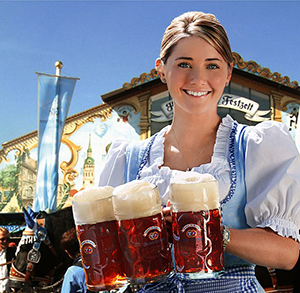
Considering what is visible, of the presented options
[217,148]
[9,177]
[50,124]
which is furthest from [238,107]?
[217,148]

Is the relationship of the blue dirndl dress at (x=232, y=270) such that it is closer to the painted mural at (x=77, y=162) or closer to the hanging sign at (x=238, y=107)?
the hanging sign at (x=238, y=107)

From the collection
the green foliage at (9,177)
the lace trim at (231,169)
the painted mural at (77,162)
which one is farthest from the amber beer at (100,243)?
the green foliage at (9,177)

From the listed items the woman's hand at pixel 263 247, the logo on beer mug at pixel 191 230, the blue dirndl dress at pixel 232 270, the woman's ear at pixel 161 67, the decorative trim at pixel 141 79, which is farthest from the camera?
the decorative trim at pixel 141 79

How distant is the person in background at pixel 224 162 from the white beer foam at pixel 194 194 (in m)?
0.11

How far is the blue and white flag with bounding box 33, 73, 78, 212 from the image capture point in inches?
262

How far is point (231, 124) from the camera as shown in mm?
1280

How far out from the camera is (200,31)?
114 cm

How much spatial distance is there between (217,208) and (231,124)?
456 millimetres

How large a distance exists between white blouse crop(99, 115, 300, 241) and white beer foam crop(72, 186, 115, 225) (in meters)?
0.28

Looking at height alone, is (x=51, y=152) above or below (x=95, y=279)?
above

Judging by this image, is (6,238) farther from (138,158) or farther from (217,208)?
(217,208)

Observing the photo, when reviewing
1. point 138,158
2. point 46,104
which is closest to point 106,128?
point 46,104

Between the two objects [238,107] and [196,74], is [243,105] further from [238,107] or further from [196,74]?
[196,74]

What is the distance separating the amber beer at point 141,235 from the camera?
0.86m
